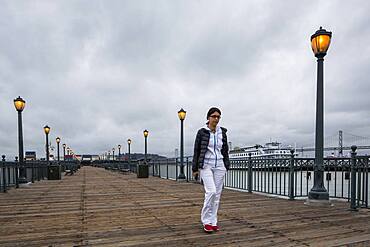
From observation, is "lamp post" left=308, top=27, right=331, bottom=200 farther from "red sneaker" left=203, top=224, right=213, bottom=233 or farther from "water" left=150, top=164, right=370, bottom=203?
"red sneaker" left=203, top=224, right=213, bottom=233

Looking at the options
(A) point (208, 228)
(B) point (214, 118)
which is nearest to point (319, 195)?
(A) point (208, 228)

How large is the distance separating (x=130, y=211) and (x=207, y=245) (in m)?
2.65

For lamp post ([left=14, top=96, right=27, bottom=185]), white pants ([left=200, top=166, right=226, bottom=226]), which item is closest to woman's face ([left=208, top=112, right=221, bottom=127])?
white pants ([left=200, top=166, right=226, bottom=226])

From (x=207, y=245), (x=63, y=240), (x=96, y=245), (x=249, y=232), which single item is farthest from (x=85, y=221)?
(x=249, y=232)

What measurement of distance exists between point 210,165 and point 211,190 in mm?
362

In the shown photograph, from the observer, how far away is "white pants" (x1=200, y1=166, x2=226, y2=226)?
3.98 meters

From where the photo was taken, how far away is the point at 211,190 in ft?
13.0

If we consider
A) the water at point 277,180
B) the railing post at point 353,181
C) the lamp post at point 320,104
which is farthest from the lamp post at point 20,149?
the railing post at point 353,181

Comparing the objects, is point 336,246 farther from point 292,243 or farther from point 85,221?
point 85,221

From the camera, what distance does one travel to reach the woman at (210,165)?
400 centimetres

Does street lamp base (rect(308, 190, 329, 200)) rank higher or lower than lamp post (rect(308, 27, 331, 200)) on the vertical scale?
lower

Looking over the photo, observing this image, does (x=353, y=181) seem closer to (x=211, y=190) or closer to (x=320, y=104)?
(x=320, y=104)

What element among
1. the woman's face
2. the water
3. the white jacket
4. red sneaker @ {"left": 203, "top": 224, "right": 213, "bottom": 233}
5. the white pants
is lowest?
the water

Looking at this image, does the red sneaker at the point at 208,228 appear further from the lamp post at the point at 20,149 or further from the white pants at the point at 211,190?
the lamp post at the point at 20,149
